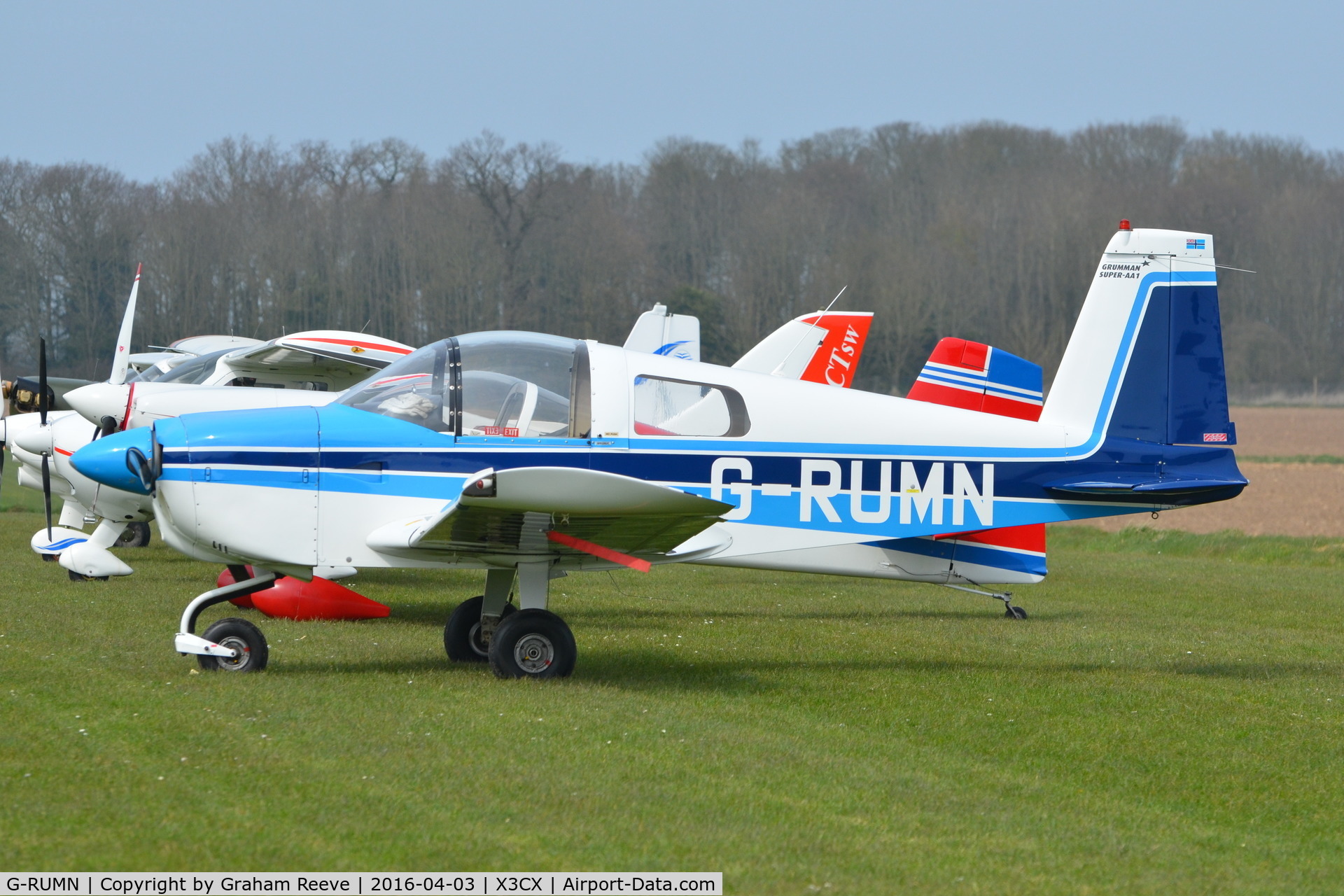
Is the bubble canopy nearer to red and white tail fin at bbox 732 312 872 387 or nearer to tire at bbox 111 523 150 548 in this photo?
red and white tail fin at bbox 732 312 872 387

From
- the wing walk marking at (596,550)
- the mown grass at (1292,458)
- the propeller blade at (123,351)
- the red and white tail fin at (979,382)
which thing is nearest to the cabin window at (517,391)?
the wing walk marking at (596,550)

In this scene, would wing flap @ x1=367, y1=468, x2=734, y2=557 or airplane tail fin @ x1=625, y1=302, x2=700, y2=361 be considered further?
airplane tail fin @ x1=625, y1=302, x2=700, y2=361

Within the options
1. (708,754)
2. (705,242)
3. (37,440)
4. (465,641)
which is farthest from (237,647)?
(705,242)

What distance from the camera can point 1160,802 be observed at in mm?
4930

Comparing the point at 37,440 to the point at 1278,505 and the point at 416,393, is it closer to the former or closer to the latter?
the point at 416,393

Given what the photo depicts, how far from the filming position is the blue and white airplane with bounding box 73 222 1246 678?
6750 millimetres

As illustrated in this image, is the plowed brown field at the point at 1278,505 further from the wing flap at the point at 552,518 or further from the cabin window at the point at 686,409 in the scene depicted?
the wing flap at the point at 552,518

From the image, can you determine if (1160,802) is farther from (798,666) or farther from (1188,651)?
(1188,651)

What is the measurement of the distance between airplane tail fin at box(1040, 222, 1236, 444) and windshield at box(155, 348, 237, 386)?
10.5 metres

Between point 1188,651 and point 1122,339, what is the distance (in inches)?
99.9

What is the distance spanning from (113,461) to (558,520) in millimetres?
2406

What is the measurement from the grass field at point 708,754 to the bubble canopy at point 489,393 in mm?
1456

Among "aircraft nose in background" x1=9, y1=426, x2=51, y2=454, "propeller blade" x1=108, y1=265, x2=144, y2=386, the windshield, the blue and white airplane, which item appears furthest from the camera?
the windshield

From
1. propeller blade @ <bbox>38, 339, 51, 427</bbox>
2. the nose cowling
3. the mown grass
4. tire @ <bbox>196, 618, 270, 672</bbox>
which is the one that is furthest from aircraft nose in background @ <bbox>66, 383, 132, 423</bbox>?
the mown grass
